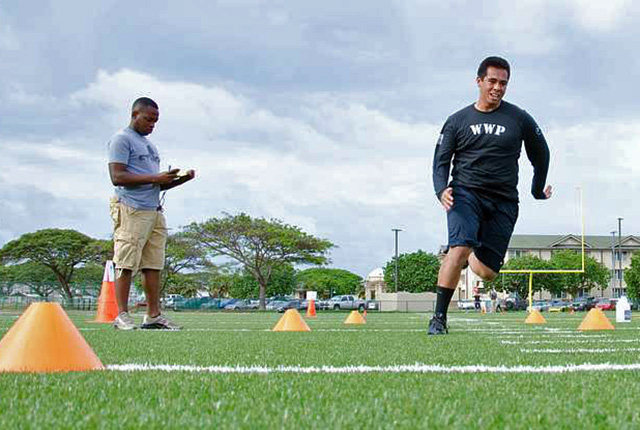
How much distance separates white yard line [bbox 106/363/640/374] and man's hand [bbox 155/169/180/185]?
3.63 m

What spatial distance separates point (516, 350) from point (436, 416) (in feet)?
8.60

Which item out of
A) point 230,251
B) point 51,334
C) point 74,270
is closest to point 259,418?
point 51,334

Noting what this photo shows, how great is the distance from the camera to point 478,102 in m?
6.41

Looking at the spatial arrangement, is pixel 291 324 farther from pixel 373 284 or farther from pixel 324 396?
pixel 373 284

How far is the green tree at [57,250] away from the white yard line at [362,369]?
5676 centimetres

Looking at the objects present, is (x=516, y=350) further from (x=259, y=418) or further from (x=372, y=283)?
(x=372, y=283)

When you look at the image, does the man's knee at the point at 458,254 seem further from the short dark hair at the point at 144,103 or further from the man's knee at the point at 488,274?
the short dark hair at the point at 144,103

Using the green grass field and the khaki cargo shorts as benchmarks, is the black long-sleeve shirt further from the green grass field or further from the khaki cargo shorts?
the khaki cargo shorts

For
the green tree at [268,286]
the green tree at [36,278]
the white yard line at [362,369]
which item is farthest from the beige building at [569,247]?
the white yard line at [362,369]

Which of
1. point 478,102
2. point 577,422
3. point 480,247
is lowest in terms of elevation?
point 577,422

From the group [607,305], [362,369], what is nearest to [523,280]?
[607,305]

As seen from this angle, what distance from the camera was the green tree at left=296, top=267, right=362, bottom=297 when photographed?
405 ft

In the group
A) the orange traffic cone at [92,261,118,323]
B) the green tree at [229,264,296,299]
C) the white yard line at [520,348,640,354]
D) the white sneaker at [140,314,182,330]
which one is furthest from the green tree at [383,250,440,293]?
the white yard line at [520,348,640,354]

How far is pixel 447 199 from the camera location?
20.1ft
